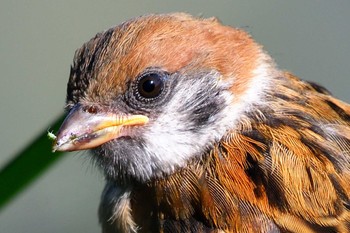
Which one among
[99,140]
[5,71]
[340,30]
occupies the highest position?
[340,30]

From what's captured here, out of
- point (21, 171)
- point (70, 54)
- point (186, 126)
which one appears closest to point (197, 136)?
point (186, 126)

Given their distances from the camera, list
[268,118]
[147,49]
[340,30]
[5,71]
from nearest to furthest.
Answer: [147,49] < [268,118] < [5,71] < [340,30]

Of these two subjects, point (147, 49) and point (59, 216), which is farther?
point (59, 216)

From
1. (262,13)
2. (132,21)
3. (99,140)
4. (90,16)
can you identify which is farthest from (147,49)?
(262,13)

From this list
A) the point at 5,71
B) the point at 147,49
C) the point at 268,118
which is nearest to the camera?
the point at 147,49

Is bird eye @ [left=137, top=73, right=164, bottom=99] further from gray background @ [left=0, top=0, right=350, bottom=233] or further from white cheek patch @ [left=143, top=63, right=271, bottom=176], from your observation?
gray background @ [left=0, top=0, right=350, bottom=233]

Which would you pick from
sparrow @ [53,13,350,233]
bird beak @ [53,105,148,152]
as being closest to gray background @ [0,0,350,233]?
sparrow @ [53,13,350,233]

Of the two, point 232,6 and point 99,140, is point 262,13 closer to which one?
point 232,6
